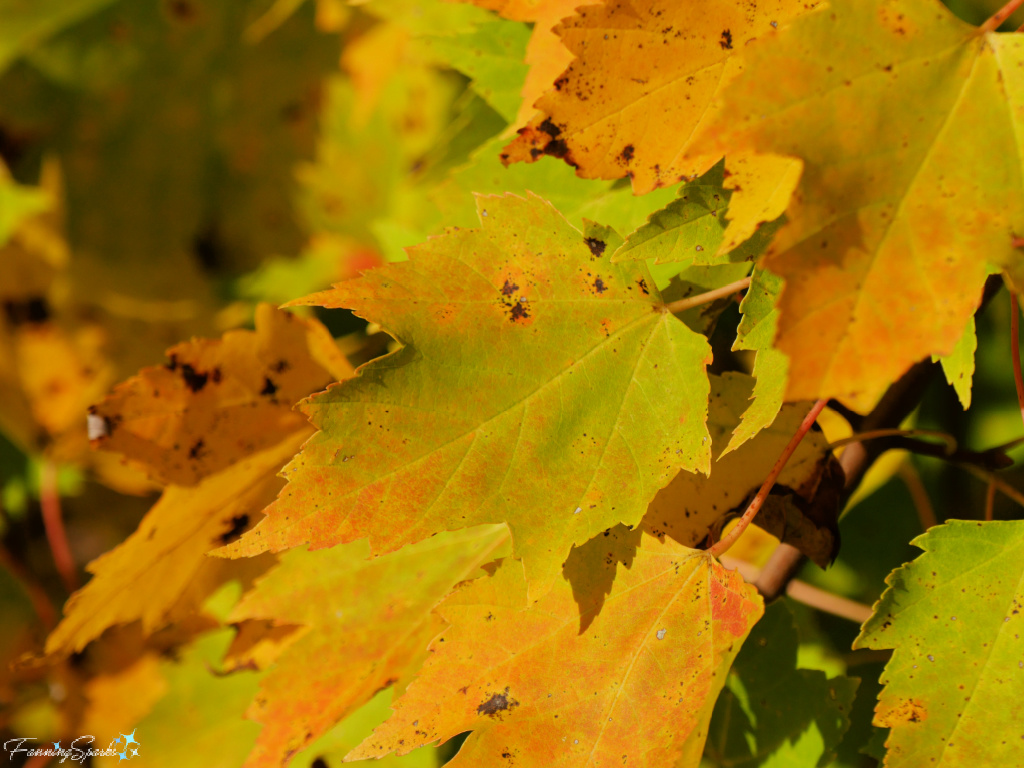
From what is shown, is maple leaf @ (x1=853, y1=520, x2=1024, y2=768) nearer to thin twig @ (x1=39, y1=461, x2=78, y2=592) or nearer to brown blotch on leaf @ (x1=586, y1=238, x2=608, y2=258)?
brown blotch on leaf @ (x1=586, y1=238, x2=608, y2=258)

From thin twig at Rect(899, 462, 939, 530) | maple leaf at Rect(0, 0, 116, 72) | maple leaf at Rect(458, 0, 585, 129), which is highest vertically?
maple leaf at Rect(0, 0, 116, 72)

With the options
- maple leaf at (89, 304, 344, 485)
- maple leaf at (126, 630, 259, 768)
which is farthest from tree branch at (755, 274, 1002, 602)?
maple leaf at (126, 630, 259, 768)

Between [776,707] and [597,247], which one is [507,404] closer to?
[597,247]

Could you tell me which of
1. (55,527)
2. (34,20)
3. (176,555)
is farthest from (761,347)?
(34,20)

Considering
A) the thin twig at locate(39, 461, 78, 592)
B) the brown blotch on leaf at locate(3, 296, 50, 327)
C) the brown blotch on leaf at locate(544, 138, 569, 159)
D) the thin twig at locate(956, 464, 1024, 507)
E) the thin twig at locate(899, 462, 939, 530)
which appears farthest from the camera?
the brown blotch on leaf at locate(3, 296, 50, 327)

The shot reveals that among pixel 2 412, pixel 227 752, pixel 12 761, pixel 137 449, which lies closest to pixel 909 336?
pixel 137 449

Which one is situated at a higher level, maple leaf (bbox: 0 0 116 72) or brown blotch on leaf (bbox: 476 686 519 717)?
maple leaf (bbox: 0 0 116 72)

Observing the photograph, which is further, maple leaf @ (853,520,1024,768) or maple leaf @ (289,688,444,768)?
Answer: maple leaf @ (289,688,444,768)

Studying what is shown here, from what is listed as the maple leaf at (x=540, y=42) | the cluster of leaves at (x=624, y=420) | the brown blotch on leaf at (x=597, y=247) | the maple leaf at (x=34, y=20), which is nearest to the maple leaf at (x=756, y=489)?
the cluster of leaves at (x=624, y=420)
